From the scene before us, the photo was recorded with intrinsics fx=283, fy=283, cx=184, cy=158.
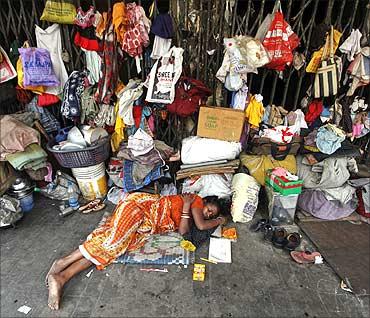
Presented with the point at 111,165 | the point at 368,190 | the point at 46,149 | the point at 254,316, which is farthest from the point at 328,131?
the point at 46,149

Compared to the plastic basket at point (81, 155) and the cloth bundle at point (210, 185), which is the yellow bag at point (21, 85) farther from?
the cloth bundle at point (210, 185)

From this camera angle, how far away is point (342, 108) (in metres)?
3.35

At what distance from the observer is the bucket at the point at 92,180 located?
320 cm

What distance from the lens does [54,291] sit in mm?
2062

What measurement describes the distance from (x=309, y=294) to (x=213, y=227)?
0.96 m

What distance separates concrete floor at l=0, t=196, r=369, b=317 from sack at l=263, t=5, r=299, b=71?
192cm

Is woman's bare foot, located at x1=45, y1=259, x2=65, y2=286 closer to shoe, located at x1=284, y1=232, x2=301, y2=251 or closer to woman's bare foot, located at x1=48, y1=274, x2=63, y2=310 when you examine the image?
woman's bare foot, located at x1=48, y1=274, x2=63, y2=310

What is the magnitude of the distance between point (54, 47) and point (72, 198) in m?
1.72

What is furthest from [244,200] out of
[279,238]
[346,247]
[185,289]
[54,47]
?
[54,47]

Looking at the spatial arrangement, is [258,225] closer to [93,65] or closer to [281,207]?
[281,207]

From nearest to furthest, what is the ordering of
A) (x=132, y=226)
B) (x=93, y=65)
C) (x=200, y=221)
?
(x=132, y=226) → (x=200, y=221) → (x=93, y=65)

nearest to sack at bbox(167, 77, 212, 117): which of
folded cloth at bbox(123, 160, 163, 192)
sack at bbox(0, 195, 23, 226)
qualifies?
folded cloth at bbox(123, 160, 163, 192)

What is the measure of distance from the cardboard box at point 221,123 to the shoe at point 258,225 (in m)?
0.92

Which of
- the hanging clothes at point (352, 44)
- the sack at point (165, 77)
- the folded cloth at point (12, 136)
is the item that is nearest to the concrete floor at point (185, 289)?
the folded cloth at point (12, 136)
